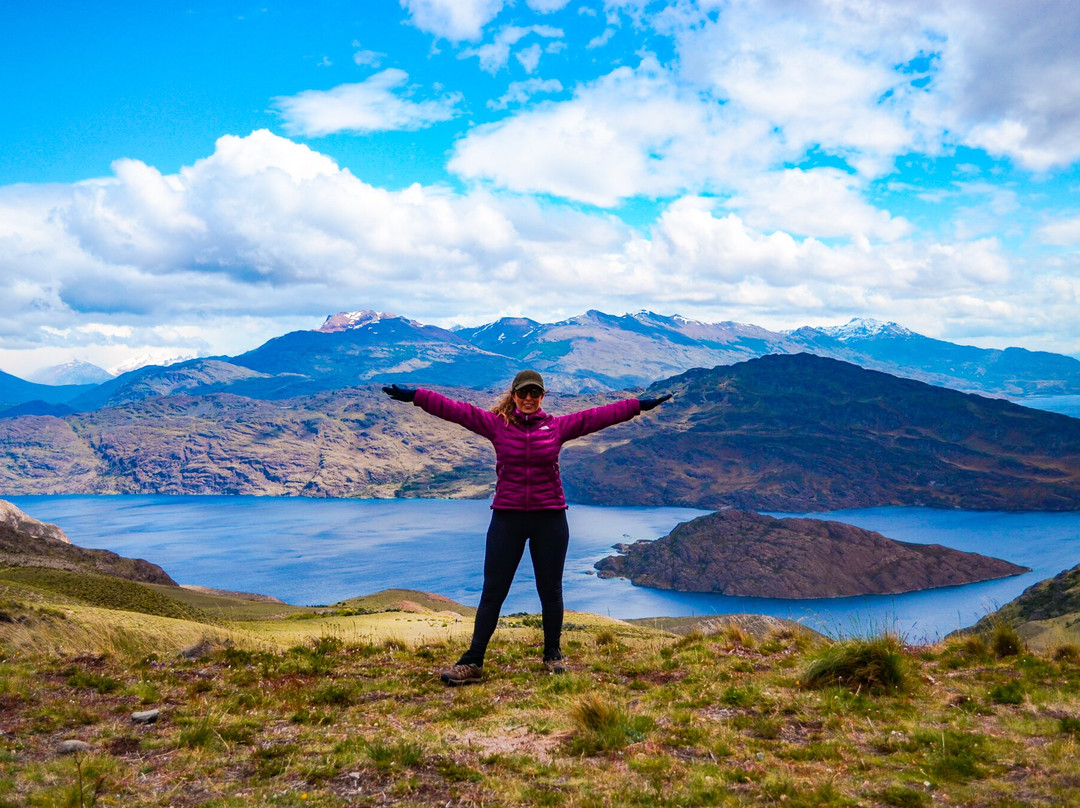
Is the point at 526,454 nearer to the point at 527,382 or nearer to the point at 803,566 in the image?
the point at 527,382

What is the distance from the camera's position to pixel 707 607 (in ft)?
549

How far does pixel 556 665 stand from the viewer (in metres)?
9.97

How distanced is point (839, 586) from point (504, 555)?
193129 millimetres

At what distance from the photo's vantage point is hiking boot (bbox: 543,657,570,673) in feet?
32.3

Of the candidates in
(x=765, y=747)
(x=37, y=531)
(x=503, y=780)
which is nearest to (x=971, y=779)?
(x=765, y=747)

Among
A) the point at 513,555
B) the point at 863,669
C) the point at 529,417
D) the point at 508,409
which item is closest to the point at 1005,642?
the point at 863,669

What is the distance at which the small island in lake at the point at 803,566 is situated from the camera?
585ft

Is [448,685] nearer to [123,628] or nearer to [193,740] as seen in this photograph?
[193,740]

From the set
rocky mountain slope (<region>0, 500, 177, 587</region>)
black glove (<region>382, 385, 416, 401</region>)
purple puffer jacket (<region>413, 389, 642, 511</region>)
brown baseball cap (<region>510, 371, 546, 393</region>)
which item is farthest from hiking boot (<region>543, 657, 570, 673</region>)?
rocky mountain slope (<region>0, 500, 177, 587</region>)

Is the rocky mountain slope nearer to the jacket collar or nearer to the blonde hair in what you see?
the blonde hair

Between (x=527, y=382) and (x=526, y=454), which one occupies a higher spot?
(x=527, y=382)

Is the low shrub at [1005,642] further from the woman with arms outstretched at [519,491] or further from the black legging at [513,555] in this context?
the black legging at [513,555]

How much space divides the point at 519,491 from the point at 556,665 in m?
2.68

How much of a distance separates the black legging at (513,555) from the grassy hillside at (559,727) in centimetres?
87
